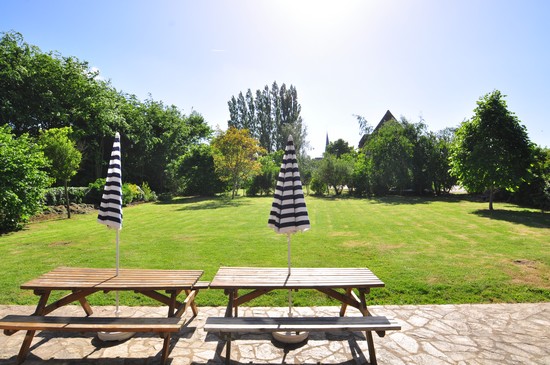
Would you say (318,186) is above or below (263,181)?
below

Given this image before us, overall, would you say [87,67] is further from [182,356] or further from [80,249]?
[182,356]

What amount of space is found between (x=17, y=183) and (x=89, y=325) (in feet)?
39.6

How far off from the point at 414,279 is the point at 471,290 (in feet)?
3.18

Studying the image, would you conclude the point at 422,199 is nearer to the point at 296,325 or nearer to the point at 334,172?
the point at 334,172

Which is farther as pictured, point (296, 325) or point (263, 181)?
point (263, 181)

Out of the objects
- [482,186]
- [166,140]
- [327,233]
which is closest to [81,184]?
[166,140]

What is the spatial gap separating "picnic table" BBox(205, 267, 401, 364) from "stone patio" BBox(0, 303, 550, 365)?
438 millimetres

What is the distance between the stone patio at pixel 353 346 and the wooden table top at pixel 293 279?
2.68 ft

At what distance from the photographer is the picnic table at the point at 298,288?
337 centimetres

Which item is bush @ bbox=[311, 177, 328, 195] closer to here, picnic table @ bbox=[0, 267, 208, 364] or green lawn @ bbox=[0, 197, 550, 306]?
green lawn @ bbox=[0, 197, 550, 306]

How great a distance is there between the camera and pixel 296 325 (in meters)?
3.43

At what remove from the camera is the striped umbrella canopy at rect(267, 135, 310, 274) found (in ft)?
13.5

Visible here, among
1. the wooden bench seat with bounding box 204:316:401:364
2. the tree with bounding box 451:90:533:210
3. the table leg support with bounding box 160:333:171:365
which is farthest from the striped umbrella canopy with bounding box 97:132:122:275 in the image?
the tree with bounding box 451:90:533:210

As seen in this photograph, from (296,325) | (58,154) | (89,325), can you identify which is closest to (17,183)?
(58,154)
